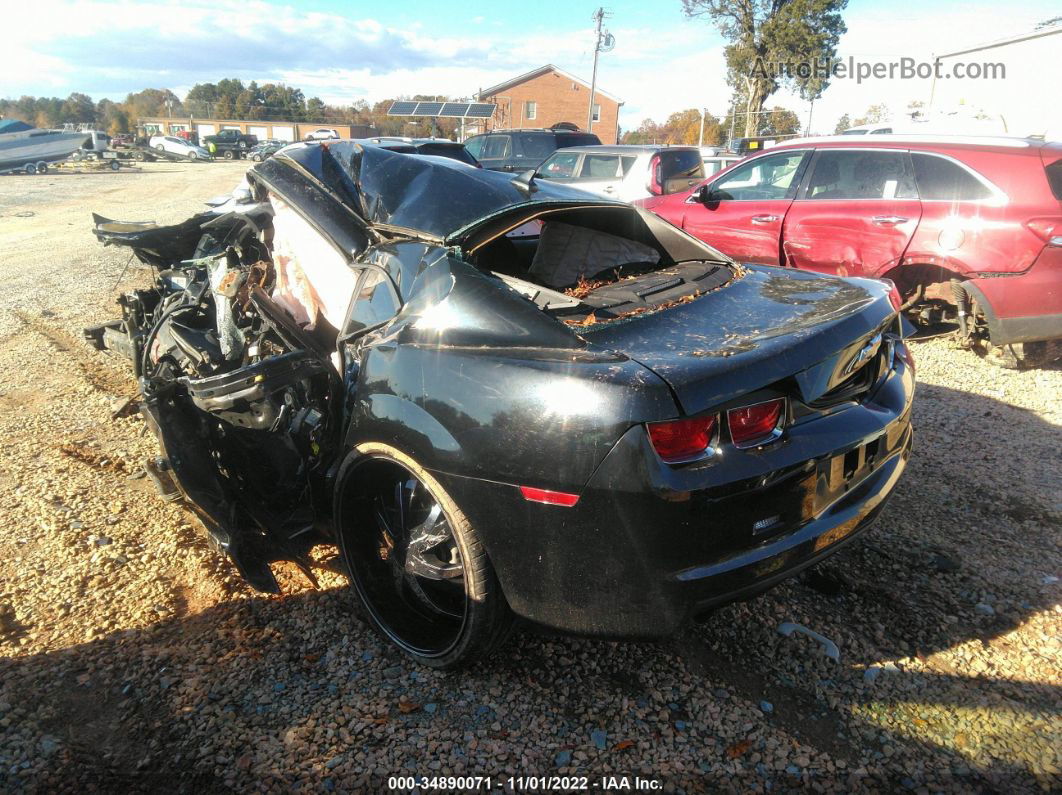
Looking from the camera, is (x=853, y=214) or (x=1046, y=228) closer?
(x=1046, y=228)

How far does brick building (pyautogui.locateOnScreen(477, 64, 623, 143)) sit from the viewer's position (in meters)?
54.7

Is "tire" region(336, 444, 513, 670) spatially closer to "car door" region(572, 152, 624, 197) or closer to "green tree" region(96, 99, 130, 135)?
"car door" region(572, 152, 624, 197)

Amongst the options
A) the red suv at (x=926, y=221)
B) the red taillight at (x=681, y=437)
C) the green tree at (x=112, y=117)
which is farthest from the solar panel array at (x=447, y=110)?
the green tree at (x=112, y=117)

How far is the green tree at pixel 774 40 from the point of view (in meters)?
29.2

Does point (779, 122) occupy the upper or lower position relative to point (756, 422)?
upper

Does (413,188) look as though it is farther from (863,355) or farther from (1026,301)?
(1026,301)

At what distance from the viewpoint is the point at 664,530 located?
5.96 ft

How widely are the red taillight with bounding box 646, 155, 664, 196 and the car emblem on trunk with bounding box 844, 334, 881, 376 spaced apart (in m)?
7.98

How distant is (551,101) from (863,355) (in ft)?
192

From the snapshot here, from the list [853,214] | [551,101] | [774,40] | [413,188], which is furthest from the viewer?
[551,101]

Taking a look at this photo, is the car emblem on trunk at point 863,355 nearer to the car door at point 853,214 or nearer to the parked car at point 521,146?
the car door at point 853,214

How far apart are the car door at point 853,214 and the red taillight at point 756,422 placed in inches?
173

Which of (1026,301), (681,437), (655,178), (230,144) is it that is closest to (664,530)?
(681,437)

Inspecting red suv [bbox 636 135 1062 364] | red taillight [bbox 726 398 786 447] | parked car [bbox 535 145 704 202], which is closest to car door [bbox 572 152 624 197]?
parked car [bbox 535 145 704 202]
